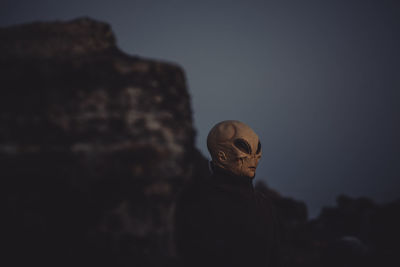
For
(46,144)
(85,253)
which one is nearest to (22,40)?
(46,144)

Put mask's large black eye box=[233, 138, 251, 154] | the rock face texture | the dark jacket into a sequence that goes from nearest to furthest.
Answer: the rock face texture < the dark jacket < mask's large black eye box=[233, 138, 251, 154]

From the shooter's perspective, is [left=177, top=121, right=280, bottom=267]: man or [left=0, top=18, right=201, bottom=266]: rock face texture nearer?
[left=0, top=18, right=201, bottom=266]: rock face texture

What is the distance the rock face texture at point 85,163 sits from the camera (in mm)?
1263

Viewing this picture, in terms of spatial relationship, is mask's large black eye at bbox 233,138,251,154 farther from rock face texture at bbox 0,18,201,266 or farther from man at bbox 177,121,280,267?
rock face texture at bbox 0,18,201,266

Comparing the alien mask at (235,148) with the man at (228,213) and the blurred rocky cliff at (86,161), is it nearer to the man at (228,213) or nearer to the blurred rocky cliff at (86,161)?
the man at (228,213)

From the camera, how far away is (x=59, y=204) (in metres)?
1.29

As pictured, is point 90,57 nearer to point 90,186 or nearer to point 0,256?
point 90,186

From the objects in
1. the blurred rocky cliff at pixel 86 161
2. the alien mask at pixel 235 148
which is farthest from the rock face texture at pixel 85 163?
the alien mask at pixel 235 148

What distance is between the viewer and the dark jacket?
1658mm

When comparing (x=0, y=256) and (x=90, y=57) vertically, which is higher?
(x=90, y=57)

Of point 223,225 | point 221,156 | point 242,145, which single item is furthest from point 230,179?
point 223,225

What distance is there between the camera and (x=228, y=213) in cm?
183

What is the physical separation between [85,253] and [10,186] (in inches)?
23.1

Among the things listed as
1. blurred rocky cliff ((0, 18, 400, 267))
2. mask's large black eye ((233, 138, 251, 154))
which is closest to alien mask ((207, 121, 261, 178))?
mask's large black eye ((233, 138, 251, 154))
